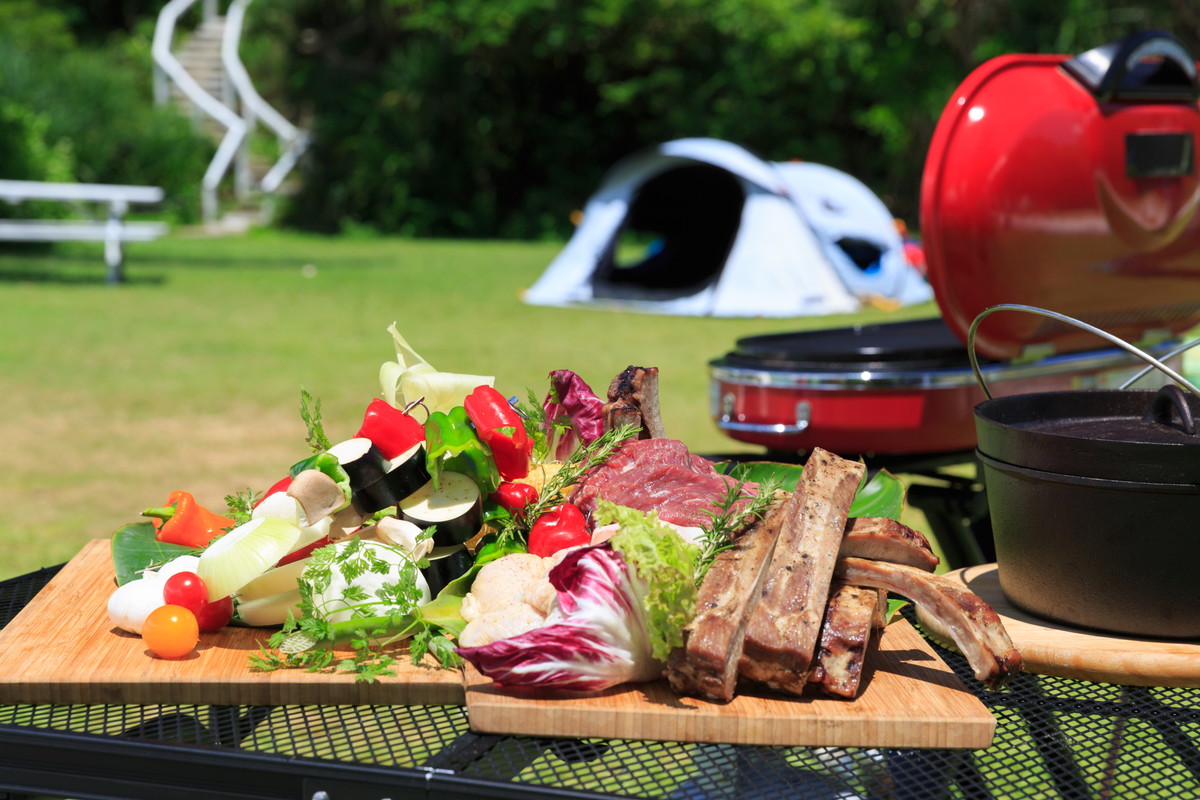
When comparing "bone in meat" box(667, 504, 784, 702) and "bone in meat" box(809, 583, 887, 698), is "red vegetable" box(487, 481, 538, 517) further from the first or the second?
"bone in meat" box(809, 583, 887, 698)

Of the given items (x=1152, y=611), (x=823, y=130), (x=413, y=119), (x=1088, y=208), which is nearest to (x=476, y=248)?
(x=413, y=119)

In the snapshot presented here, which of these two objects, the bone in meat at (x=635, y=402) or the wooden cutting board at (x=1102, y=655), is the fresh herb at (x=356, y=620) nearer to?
the bone in meat at (x=635, y=402)

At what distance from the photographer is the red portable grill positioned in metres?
2.88

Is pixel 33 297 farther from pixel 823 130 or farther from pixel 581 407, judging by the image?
pixel 823 130

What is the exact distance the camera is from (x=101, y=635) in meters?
1.60

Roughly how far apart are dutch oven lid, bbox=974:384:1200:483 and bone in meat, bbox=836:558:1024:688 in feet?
0.70

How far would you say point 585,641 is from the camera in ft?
4.52

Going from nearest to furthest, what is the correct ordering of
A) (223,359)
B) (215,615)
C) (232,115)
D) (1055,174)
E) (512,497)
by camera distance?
(215,615) < (512,497) < (1055,174) < (223,359) < (232,115)

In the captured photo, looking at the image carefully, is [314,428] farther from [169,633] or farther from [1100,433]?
[1100,433]

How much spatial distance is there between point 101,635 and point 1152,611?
54.1 inches

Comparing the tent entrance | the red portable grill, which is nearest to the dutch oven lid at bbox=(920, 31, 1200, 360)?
→ the red portable grill

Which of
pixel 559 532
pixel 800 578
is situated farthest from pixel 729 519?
pixel 559 532

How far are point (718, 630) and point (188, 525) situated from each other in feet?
2.98

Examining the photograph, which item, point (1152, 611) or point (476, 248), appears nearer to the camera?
point (1152, 611)
